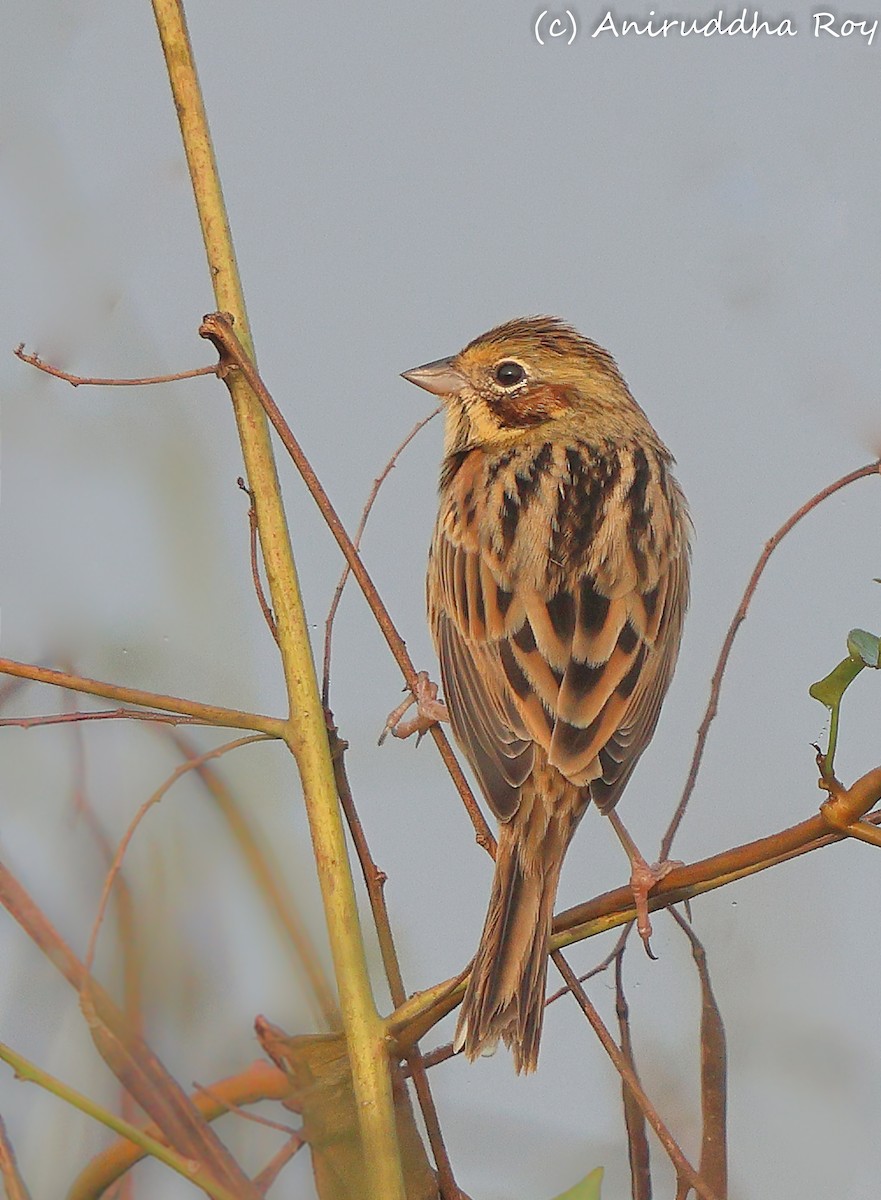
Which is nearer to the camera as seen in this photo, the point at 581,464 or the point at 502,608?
the point at 502,608

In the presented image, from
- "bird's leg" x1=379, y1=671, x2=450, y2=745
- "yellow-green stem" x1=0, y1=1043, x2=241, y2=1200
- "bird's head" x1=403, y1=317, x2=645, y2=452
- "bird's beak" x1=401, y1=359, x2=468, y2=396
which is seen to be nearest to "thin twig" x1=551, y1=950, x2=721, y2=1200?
"yellow-green stem" x1=0, y1=1043, x2=241, y2=1200

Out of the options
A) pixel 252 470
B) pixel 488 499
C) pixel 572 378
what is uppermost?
pixel 572 378

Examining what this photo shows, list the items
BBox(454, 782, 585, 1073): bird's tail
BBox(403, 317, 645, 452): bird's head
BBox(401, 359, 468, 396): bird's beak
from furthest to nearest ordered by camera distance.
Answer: BBox(403, 317, 645, 452): bird's head → BBox(401, 359, 468, 396): bird's beak → BBox(454, 782, 585, 1073): bird's tail

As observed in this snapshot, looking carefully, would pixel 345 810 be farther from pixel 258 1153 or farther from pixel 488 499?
pixel 488 499

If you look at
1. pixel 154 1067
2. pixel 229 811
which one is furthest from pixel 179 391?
pixel 154 1067

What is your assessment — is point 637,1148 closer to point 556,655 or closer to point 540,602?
point 556,655

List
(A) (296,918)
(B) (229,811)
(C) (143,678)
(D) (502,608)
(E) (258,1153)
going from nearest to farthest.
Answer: (E) (258,1153), (A) (296,918), (B) (229,811), (C) (143,678), (D) (502,608)

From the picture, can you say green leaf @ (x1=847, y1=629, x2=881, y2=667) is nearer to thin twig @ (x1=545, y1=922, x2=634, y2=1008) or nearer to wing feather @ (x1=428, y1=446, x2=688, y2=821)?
thin twig @ (x1=545, y1=922, x2=634, y2=1008)
